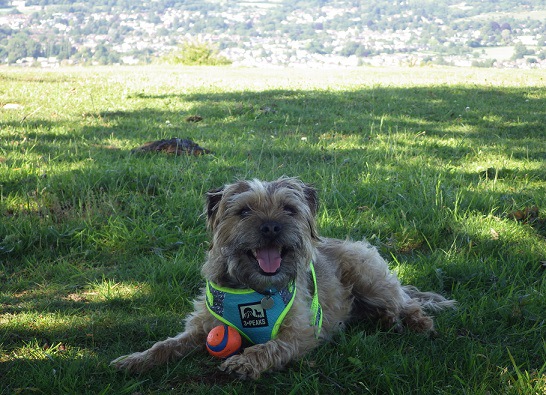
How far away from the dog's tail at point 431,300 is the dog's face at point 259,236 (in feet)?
3.73

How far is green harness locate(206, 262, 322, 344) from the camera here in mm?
3754

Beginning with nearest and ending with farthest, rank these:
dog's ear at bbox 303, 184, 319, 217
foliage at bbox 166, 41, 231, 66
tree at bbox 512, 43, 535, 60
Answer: dog's ear at bbox 303, 184, 319, 217, foliage at bbox 166, 41, 231, 66, tree at bbox 512, 43, 535, 60

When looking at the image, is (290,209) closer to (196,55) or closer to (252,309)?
(252,309)

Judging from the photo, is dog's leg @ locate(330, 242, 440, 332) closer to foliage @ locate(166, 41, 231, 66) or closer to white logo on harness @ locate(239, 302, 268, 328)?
white logo on harness @ locate(239, 302, 268, 328)

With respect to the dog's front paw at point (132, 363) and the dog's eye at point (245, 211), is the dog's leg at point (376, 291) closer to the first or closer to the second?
the dog's eye at point (245, 211)

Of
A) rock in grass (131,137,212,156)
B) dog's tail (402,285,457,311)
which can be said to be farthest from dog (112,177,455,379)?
rock in grass (131,137,212,156)

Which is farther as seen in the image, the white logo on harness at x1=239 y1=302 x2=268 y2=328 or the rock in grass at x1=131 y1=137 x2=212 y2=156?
the rock in grass at x1=131 y1=137 x2=212 y2=156

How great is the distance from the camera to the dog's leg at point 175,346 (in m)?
3.55

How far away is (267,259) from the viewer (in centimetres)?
366

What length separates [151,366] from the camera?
358 centimetres

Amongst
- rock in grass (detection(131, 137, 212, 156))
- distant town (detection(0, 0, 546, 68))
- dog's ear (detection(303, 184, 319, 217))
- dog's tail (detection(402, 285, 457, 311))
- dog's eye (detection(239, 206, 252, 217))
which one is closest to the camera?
dog's eye (detection(239, 206, 252, 217))

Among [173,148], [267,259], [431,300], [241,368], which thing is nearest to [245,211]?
[267,259]

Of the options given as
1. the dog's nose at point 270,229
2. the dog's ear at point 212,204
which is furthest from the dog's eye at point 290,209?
the dog's ear at point 212,204

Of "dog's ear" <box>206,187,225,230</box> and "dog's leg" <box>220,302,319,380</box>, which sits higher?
"dog's ear" <box>206,187,225,230</box>
